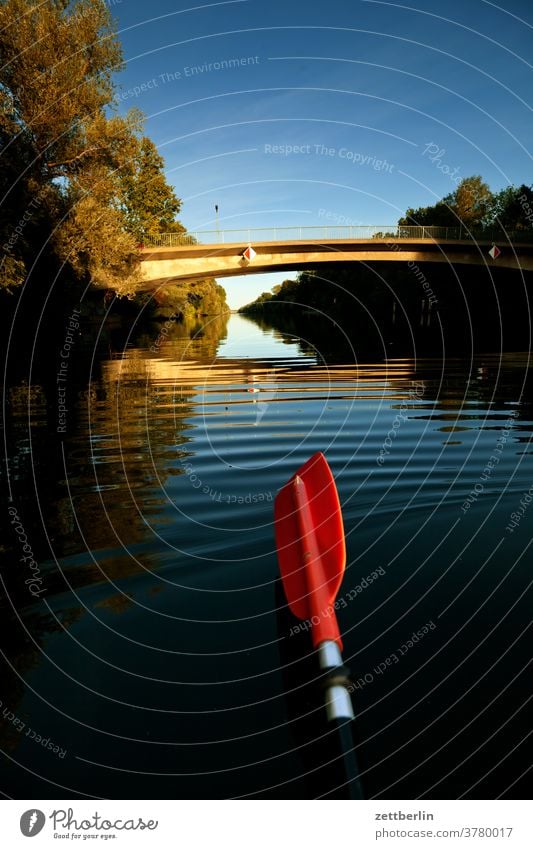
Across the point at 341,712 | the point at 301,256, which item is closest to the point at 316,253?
the point at 301,256

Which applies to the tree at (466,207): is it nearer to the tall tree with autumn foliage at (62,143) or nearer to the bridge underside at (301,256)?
the bridge underside at (301,256)

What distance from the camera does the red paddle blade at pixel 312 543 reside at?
370 cm

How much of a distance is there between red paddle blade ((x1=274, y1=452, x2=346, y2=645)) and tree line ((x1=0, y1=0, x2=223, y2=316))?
22232 millimetres

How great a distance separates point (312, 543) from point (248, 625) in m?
0.81

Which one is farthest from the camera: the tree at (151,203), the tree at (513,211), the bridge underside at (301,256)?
the tree at (513,211)

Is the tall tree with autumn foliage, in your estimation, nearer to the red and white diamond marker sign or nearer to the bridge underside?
the bridge underside

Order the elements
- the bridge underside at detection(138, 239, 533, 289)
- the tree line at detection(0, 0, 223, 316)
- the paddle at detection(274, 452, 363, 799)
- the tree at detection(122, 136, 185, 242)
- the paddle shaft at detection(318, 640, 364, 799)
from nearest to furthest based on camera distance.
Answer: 1. the paddle shaft at detection(318, 640, 364, 799)
2. the paddle at detection(274, 452, 363, 799)
3. the tree line at detection(0, 0, 223, 316)
4. the bridge underside at detection(138, 239, 533, 289)
5. the tree at detection(122, 136, 185, 242)

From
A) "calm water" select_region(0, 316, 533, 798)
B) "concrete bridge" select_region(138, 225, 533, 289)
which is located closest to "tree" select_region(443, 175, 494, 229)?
"concrete bridge" select_region(138, 225, 533, 289)

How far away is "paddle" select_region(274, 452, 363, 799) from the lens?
2.86m

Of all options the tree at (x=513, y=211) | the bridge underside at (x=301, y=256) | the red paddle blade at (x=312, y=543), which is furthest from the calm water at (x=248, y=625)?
the tree at (x=513, y=211)

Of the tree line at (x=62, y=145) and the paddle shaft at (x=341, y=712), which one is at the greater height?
the tree line at (x=62, y=145)

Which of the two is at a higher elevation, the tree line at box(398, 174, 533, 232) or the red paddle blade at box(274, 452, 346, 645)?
the tree line at box(398, 174, 533, 232)

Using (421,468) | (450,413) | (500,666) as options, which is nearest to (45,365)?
(450,413)
